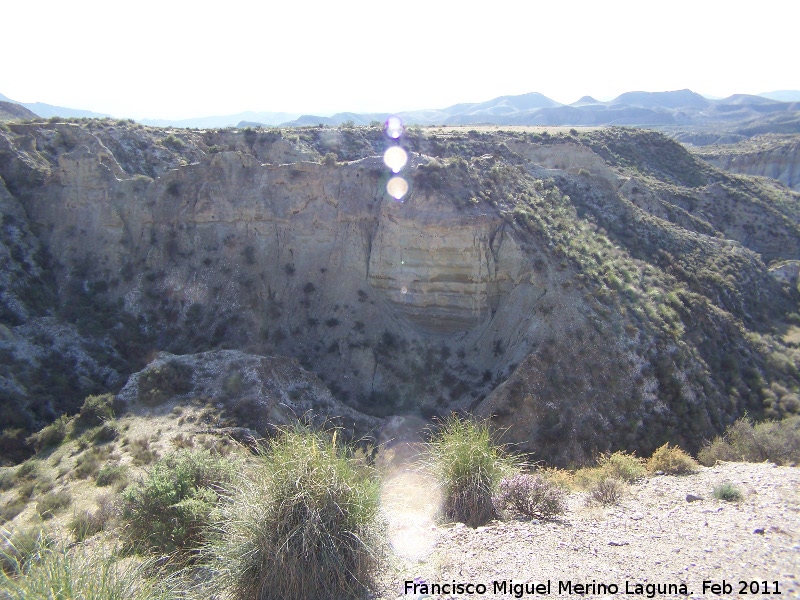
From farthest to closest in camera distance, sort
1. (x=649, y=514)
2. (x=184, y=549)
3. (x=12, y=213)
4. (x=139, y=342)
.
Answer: (x=12, y=213), (x=139, y=342), (x=649, y=514), (x=184, y=549)

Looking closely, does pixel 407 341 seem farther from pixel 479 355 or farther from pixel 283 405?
pixel 283 405

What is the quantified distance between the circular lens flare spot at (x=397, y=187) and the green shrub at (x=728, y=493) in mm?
17919

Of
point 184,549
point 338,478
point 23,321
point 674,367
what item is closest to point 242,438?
point 184,549

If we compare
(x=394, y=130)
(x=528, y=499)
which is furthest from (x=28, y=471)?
(x=394, y=130)

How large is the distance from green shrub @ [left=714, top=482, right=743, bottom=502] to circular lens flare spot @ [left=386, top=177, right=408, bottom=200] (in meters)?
17.9

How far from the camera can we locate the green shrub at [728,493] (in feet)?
30.5

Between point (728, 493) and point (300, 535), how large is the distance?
7896 millimetres

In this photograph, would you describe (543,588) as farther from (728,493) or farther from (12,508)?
(12,508)

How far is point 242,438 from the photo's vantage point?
53.0ft

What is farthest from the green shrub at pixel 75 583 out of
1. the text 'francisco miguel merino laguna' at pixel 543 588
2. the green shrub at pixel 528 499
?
the green shrub at pixel 528 499

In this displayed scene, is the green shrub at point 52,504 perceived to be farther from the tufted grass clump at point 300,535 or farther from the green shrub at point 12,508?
the tufted grass clump at point 300,535

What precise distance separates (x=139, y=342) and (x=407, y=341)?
42.3 ft

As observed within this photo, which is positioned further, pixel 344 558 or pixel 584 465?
pixel 584 465

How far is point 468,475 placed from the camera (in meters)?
9.37
